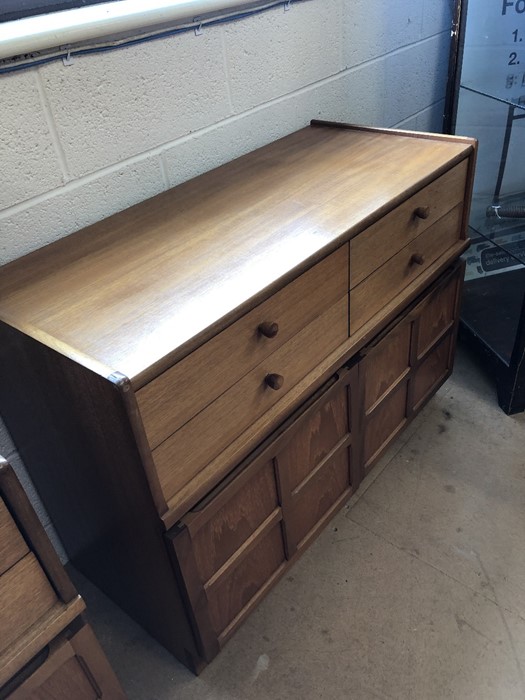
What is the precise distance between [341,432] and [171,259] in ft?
1.85

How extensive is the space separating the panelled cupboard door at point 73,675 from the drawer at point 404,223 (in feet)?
2.49

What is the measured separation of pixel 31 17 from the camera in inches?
40.5

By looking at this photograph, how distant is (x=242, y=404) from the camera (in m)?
0.94

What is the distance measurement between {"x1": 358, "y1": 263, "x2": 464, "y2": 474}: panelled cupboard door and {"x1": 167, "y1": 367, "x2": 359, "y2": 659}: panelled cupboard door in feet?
0.29

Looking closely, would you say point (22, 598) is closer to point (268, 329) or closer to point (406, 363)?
point (268, 329)

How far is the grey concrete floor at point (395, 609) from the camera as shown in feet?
3.85

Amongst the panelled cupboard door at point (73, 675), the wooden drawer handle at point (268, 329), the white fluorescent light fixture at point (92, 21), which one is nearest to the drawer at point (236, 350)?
the wooden drawer handle at point (268, 329)

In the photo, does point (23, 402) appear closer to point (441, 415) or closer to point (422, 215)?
point (422, 215)

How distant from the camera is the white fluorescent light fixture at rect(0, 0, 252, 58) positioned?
3.07ft

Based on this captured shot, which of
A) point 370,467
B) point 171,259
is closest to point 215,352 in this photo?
point 171,259

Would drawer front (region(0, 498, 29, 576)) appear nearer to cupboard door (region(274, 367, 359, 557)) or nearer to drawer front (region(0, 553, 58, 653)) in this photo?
drawer front (region(0, 553, 58, 653))

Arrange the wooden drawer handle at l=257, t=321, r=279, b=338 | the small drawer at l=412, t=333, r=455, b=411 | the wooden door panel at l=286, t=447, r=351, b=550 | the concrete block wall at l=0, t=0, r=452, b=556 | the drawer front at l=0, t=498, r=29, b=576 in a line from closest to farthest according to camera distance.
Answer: the drawer front at l=0, t=498, r=29, b=576, the wooden drawer handle at l=257, t=321, r=279, b=338, the concrete block wall at l=0, t=0, r=452, b=556, the wooden door panel at l=286, t=447, r=351, b=550, the small drawer at l=412, t=333, r=455, b=411

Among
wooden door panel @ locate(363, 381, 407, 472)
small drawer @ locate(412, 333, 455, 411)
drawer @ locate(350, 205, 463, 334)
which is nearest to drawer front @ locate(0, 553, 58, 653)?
drawer @ locate(350, 205, 463, 334)

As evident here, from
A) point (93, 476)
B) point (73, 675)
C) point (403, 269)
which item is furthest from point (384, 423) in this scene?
point (73, 675)
